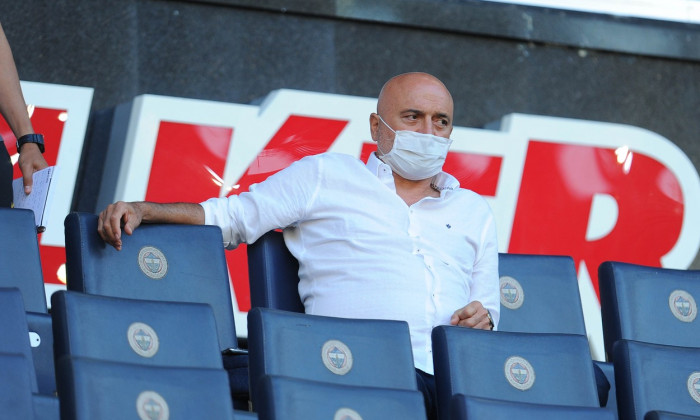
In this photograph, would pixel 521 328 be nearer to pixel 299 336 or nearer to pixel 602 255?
pixel 299 336

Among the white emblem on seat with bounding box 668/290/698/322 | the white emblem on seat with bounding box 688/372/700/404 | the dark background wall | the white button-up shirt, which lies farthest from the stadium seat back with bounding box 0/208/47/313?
the dark background wall

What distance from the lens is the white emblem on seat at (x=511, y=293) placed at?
9.90 feet

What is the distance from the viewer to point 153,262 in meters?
2.57

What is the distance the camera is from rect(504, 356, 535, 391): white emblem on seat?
7.52ft

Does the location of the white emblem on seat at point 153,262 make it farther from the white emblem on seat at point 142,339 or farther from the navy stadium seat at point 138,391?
the navy stadium seat at point 138,391

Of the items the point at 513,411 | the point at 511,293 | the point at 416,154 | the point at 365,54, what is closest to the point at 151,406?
the point at 513,411

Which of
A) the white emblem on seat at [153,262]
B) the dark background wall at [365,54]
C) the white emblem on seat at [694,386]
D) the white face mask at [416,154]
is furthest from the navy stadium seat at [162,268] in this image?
the dark background wall at [365,54]

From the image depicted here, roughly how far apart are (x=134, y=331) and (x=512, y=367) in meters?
0.67

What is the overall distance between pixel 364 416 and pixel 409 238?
839mm

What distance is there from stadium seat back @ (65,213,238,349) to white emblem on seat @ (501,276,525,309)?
2.29ft

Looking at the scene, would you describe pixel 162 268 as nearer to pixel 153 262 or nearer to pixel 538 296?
pixel 153 262

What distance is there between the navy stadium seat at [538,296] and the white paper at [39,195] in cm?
106

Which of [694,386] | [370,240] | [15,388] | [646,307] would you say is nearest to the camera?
[15,388]

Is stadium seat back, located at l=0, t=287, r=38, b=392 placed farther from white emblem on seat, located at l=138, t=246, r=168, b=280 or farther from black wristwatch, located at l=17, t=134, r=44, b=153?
black wristwatch, located at l=17, t=134, r=44, b=153
